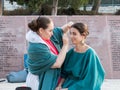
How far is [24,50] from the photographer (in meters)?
8.60

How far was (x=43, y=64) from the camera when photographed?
369 cm

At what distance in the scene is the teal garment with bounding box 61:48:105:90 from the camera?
372 cm

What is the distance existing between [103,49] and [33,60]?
5044 millimetres

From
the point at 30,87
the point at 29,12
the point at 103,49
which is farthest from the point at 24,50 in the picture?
the point at 29,12

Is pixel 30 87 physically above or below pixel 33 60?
below

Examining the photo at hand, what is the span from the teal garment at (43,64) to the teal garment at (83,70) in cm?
12

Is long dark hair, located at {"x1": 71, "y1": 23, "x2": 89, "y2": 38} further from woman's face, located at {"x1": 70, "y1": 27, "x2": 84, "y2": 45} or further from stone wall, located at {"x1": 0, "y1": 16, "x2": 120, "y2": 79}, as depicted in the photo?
stone wall, located at {"x1": 0, "y1": 16, "x2": 120, "y2": 79}

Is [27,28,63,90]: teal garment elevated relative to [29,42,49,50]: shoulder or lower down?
lower down

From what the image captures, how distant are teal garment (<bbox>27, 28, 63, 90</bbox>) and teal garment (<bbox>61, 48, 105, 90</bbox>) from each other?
12 cm

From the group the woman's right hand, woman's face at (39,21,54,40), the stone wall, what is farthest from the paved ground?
woman's face at (39,21,54,40)

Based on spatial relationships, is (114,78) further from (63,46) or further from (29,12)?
(29,12)

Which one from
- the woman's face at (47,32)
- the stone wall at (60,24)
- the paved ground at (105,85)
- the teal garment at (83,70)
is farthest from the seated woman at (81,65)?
the stone wall at (60,24)

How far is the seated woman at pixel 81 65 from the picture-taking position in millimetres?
3723

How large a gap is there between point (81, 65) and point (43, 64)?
0.33 metres
